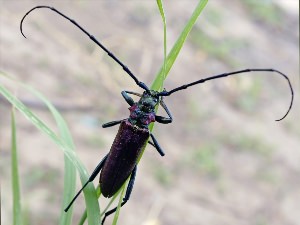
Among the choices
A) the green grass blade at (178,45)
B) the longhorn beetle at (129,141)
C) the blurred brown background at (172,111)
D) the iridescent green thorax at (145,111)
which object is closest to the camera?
the green grass blade at (178,45)

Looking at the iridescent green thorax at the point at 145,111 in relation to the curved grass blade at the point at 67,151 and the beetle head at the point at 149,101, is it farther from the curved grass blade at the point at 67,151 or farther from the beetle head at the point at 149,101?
the curved grass blade at the point at 67,151

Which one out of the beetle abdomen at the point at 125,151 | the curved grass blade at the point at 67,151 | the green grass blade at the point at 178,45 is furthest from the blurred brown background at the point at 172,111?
the green grass blade at the point at 178,45

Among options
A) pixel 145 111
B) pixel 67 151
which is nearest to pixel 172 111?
pixel 145 111

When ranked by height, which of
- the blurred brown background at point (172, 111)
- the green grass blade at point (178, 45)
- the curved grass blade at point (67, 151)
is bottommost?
the curved grass blade at point (67, 151)

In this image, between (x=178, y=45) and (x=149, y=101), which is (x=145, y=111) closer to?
(x=149, y=101)

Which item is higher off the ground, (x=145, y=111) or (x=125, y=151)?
(x=145, y=111)

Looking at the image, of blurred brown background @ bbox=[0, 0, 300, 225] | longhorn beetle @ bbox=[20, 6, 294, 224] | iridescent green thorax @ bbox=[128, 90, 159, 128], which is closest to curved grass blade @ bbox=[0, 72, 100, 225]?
longhorn beetle @ bbox=[20, 6, 294, 224]
